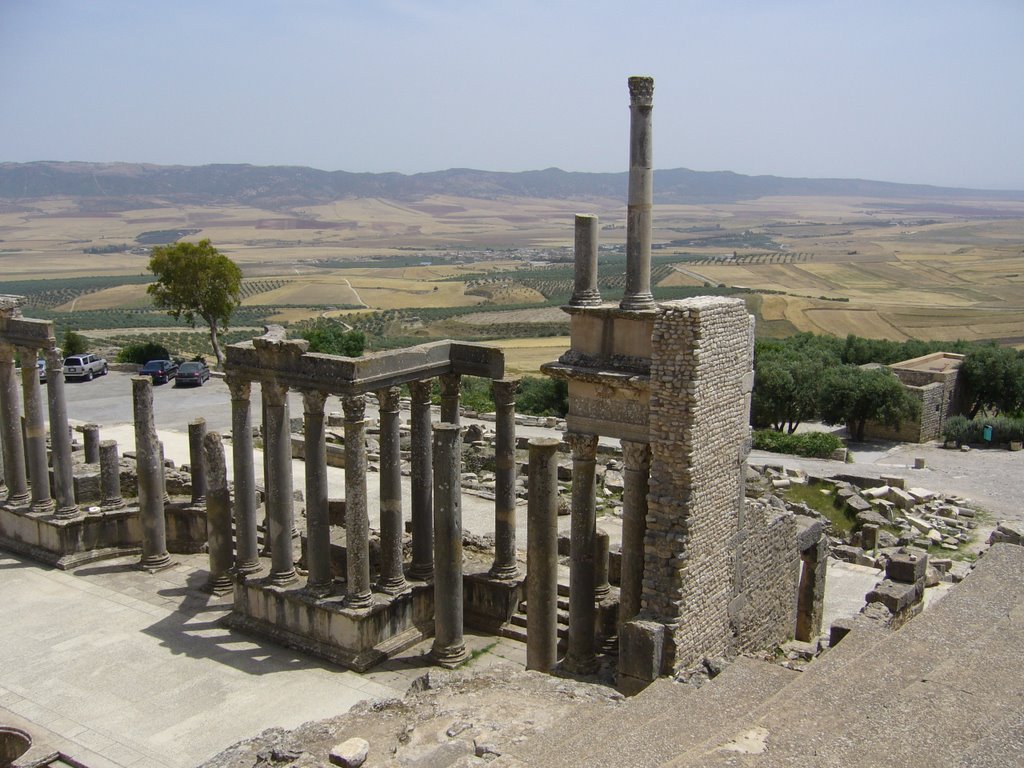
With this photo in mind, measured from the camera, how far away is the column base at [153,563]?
19938 millimetres

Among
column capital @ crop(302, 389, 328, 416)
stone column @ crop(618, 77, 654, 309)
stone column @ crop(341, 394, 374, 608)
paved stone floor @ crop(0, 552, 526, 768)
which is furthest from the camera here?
column capital @ crop(302, 389, 328, 416)

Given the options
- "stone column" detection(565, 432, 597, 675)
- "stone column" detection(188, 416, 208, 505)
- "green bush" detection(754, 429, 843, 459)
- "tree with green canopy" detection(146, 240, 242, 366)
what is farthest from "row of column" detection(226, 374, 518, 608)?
"tree with green canopy" detection(146, 240, 242, 366)

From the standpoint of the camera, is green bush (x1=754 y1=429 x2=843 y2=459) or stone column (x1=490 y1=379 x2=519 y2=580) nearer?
stone column (x1=490 y1=379 x2=519 y2=580)

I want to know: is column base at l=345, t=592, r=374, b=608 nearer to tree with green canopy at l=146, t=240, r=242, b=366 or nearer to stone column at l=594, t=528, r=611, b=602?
stone column at l=594, t=528, r=611, b=602

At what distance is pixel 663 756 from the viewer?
30.9 ft

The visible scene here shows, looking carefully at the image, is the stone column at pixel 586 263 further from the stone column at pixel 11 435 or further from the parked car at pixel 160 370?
the parked car at pixel 160 370

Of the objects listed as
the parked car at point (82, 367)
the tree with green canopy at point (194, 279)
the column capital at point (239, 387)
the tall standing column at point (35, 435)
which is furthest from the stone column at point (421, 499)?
the parked car at point (82, 367)

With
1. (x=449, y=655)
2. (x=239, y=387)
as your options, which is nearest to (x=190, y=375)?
(x=239, y=387)

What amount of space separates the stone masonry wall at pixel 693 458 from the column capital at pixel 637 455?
432mm

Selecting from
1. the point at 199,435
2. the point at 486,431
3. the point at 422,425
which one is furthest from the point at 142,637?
the point at 486,431

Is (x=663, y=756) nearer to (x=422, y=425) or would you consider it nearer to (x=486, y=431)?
(x=422, y=425)

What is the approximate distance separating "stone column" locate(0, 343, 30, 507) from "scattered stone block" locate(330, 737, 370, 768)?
505 inches

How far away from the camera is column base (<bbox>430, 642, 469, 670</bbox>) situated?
617 inches

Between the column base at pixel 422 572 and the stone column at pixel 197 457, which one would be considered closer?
the column base at pixel 422 572
